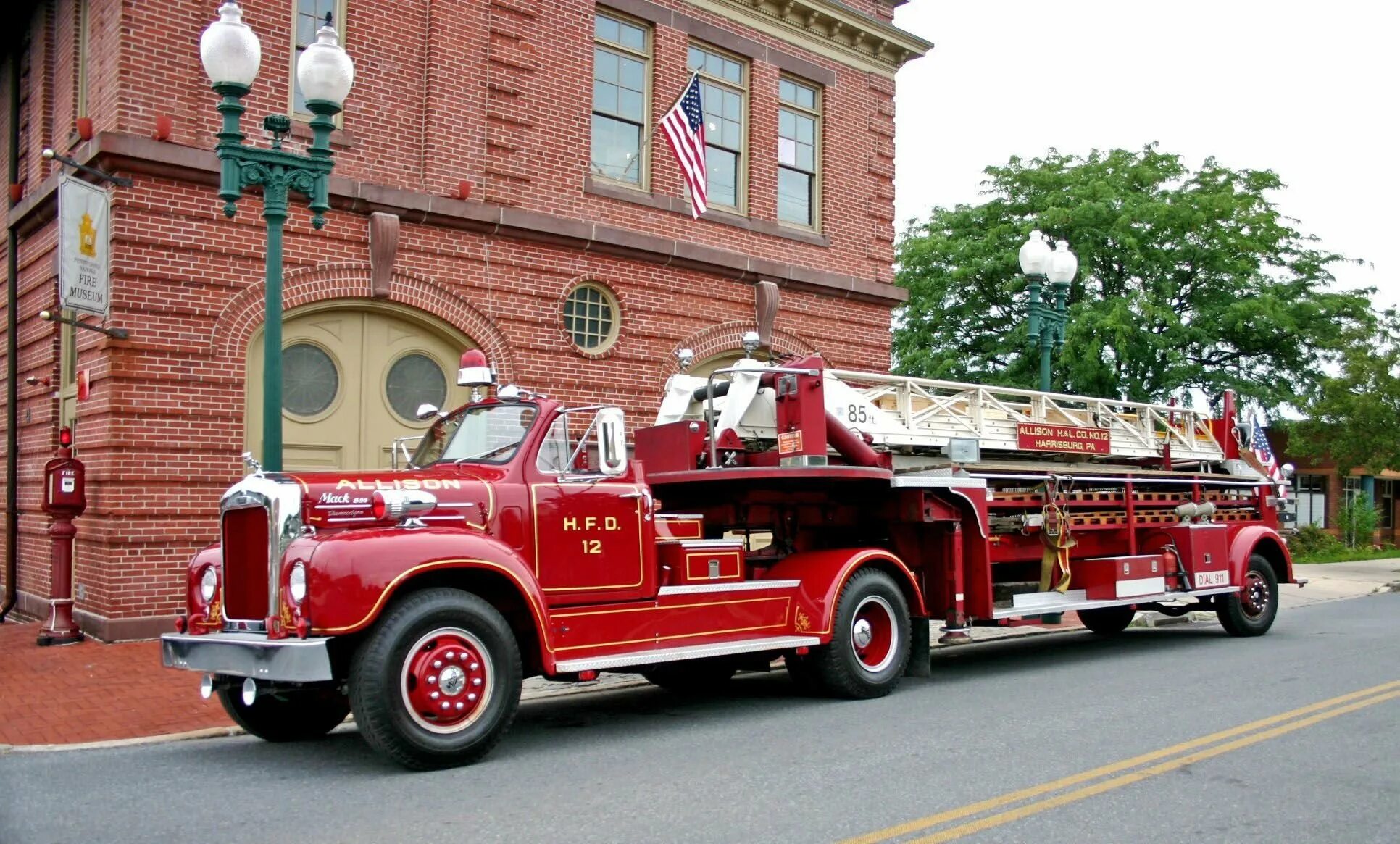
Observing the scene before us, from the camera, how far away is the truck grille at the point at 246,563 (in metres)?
7.15

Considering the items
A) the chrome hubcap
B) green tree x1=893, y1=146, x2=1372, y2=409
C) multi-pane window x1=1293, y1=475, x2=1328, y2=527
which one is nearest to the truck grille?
the chrome hubcap

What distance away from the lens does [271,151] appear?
9.01 m

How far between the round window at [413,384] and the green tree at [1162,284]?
721 inches

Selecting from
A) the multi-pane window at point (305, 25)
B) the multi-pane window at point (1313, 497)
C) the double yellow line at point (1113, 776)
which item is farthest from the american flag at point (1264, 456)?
the multi-pane window at point (1313, 497)

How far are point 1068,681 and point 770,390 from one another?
3483 mm

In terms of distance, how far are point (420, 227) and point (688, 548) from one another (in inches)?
248

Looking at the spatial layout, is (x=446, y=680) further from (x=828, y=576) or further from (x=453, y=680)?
(x=828, y=576)

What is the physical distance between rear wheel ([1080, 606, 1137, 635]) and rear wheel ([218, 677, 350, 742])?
930 cm

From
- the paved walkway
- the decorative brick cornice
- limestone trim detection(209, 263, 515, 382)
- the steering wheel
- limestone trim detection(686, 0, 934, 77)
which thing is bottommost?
the paved walkway

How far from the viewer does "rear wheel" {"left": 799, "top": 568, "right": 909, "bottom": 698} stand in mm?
9344

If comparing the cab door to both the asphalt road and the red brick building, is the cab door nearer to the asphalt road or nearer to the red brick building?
the asphalt road

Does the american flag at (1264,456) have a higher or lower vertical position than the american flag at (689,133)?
lower

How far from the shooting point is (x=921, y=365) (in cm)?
3319

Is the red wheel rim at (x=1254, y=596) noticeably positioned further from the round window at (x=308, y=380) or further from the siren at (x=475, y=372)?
the round window at (x=308, y=380)
